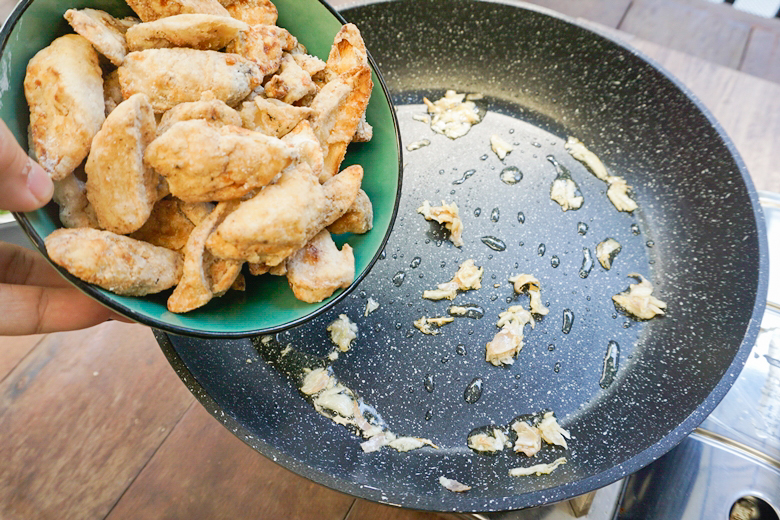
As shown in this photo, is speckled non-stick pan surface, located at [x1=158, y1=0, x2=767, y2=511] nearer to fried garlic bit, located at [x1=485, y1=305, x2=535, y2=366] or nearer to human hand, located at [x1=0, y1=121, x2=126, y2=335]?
fried garlic bit, located at [x1=485, y1=305, x2=535, y2=366]

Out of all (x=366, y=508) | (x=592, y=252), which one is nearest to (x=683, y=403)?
(x=592, y=252)

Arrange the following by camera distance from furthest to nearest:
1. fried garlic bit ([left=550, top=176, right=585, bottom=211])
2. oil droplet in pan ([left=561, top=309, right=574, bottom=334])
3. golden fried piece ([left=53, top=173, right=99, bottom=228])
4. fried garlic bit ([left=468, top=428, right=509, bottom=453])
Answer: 1. fried garlic bit ([left=550, top=176, right=585, bottom=211])
2. oil droplet in pan ([left=561, top=309, right=574, bottom=334])
3. fried garlic bit ([left=468, top=428, right=509, bottom=453])
4. golden fried piece ([left=53, top=173, right=99, bottom=228])

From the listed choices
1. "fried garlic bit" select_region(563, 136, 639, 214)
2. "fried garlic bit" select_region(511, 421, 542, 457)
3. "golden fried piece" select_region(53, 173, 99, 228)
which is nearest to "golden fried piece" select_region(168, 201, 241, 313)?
"golden fried piece" select_region(53, 173, 99, 228)

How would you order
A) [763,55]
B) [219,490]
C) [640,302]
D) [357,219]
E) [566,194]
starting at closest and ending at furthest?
[357,219]
[219,490]
[640,302]
[566,194]
[763,55]

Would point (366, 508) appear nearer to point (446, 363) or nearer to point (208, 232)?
point (446, 363)

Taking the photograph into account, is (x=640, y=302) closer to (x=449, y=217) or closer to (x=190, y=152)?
(x=449, y=217)

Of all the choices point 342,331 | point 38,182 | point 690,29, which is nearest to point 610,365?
point 342,331

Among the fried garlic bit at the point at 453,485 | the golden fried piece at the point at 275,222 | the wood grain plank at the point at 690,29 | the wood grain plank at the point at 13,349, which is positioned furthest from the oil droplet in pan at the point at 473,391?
the wood grain plank at the point at 690,29
